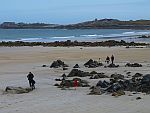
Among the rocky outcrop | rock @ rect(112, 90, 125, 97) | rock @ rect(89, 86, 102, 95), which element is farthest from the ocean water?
rock @ rect(112, 90, 125, 97)

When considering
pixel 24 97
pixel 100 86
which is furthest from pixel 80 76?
pixel 24 97

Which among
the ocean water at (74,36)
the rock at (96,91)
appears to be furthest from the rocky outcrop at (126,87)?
the ocean water at (74,36)

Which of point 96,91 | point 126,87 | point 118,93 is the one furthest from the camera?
point 126,87

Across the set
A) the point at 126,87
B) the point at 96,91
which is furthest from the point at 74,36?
the point at 96,91

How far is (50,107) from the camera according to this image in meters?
17.9

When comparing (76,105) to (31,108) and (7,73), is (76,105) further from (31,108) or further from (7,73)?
(7,73)

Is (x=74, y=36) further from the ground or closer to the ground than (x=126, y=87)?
further from the ground

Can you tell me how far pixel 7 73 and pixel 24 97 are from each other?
11.6m

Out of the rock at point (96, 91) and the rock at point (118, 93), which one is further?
the rock at point (96, 91)

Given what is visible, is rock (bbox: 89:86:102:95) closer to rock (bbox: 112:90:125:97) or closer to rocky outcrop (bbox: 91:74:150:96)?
rocky outcrop (bbox: 91:74:150:96)

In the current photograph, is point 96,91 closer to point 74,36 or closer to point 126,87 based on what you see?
point 126,87

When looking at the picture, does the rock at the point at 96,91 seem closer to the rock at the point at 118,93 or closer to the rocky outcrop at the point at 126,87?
the rocky outcrop at the point at 126,87

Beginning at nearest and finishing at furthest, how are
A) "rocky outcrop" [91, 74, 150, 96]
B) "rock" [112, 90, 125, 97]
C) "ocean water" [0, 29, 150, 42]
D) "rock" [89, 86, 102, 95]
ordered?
"rock" [112, 90, 125, 97]
"rocky outcrop" [91, 74, 150, 96]
"rock" [89, 86, 102, 95]
"ocean water" [0, 29, 150, 42]

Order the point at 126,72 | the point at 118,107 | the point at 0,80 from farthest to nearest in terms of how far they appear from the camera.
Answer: the point at 126,72, the point at 0,80, the point at 118,107
